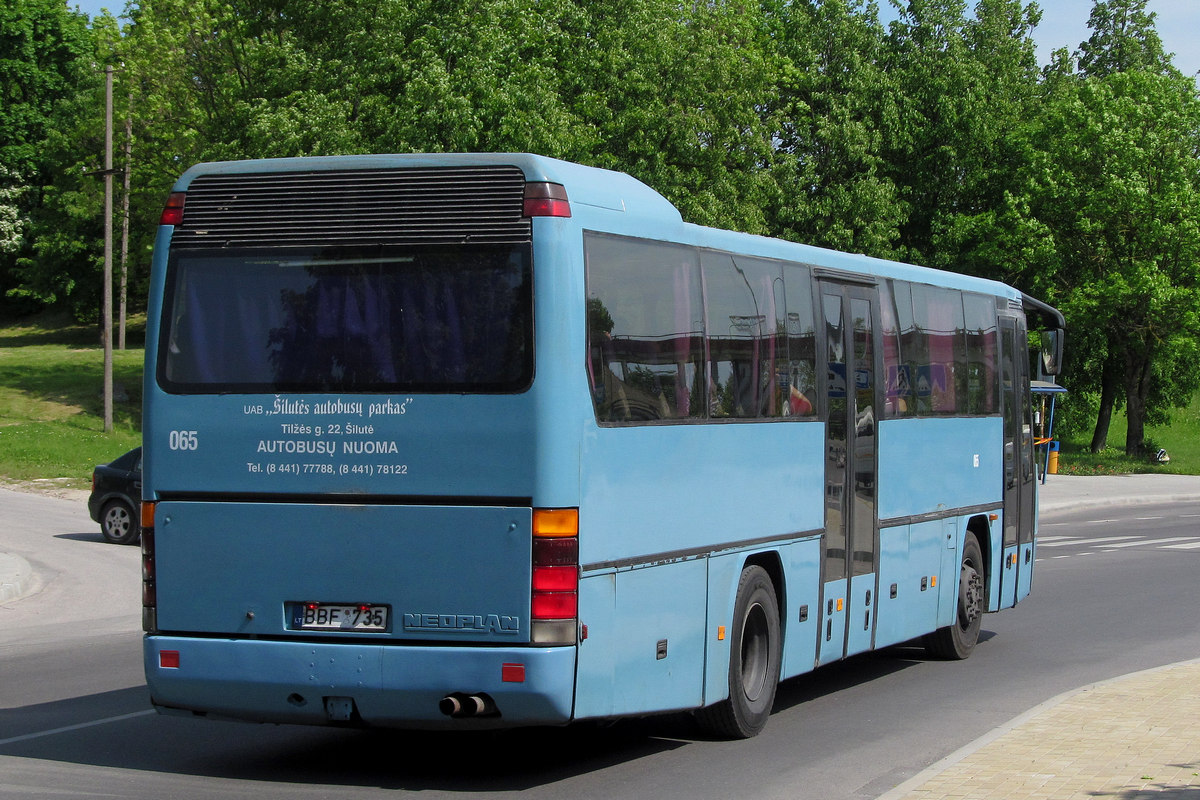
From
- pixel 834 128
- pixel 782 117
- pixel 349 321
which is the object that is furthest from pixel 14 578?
pixel 782 117

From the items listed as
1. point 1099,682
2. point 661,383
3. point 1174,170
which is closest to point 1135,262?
point 1174,170

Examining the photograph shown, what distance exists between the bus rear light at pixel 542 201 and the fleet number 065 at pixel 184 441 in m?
2.20

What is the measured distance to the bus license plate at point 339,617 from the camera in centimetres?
784

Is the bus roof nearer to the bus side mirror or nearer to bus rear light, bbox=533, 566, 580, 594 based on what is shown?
bus rear light, bbox=533, 566, 580, 594

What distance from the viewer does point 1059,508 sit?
35281mm

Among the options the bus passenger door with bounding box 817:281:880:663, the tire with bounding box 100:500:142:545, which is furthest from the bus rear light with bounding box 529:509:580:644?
the tire with bounding box 100:500:142:545

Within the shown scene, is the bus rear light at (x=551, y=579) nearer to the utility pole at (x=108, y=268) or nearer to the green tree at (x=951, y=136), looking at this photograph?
the utility pole at (x=108, y=268)

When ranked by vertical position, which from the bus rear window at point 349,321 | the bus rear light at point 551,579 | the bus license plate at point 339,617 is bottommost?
the bus license plate at point 339,617

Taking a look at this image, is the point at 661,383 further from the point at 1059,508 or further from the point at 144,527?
the point at 1059,508

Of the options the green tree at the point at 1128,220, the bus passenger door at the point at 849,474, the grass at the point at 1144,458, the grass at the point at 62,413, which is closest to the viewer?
the bus passenger door at the point at 849,474

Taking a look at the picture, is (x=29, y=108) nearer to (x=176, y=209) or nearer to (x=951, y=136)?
(x=951, y=136)

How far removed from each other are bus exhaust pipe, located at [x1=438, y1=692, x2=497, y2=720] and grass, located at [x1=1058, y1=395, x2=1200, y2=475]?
1721 inches

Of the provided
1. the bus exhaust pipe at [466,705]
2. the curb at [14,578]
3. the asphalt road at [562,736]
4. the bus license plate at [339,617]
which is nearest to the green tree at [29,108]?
the curb at [14,578]

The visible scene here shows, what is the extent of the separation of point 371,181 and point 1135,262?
45.7 metres
